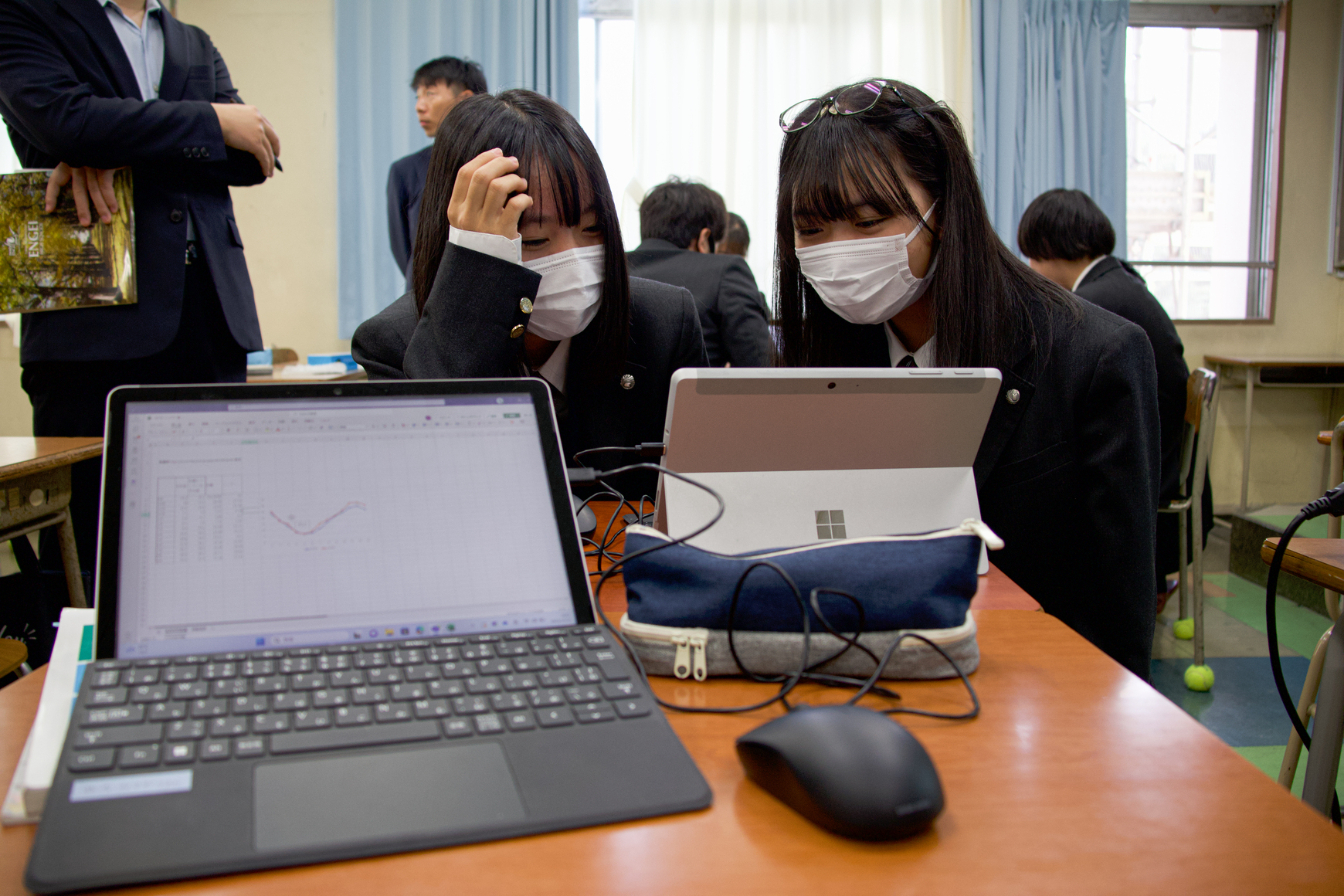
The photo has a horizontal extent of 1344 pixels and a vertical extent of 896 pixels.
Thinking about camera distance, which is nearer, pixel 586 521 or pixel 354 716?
pixel 354 716

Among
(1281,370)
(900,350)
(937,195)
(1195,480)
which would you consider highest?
(937,195)

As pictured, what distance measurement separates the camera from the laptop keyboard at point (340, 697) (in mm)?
495

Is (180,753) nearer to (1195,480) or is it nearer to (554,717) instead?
(554,717)

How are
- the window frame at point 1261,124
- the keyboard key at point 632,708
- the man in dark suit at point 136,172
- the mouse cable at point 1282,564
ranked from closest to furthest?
the keyboard key at point 632,708, the mouse cable at point 1282,564, the man in dark suit at point 136,172, the window frame at point 1261,124

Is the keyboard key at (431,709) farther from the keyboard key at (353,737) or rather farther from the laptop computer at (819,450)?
the laptop computer at (819,450)

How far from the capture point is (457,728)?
0.52 metres

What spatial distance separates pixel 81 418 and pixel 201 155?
1.90 ft

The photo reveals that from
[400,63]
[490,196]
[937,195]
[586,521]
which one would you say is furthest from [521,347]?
[400,63]

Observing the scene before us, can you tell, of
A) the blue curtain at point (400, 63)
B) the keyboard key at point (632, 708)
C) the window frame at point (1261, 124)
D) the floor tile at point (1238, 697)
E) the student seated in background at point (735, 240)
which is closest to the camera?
the keyboard key at point (632, 708)

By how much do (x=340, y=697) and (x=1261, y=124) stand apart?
4.95 metres

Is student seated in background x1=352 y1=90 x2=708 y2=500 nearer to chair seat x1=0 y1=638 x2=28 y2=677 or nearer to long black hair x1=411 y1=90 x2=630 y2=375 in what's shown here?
long black hair x1=411 y1=90 x2=630 y2=375

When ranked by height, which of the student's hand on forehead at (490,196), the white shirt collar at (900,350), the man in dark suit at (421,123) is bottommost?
the white shirt collar at (900,350)

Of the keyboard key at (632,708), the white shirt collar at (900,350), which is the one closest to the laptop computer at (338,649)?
the keyboard key at (632,708)

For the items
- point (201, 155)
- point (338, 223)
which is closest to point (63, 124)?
point (201, 155)
